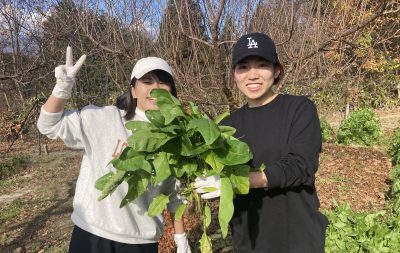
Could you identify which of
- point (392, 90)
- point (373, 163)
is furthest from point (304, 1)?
point (392, 90)

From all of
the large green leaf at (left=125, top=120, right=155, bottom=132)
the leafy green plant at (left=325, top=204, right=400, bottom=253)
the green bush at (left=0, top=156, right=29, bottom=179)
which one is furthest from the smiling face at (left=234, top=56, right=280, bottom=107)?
the green bush at (left=0, top=156, right=29, bottom=179)

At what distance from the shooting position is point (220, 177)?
5.07 feet

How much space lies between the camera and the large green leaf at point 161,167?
4.91 feet

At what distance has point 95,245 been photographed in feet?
6.71

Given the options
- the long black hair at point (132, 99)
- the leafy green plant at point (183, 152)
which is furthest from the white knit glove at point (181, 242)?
the leafy green plant at point (183, 152)

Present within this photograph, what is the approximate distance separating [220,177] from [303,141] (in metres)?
0.41

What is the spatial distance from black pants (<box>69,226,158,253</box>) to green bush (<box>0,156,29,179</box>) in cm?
912

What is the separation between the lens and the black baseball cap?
5.73ft

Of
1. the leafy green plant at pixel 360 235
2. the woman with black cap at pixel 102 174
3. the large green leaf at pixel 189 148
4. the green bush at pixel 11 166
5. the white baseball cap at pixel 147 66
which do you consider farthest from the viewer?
the green bush at pixel 11 166

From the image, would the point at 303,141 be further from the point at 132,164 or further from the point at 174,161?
the point at 132,164

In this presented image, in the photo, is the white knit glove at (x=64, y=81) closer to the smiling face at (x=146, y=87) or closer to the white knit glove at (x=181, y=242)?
the smiling face at (x=146, y=87)

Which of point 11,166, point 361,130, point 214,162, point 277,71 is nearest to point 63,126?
point 214,162

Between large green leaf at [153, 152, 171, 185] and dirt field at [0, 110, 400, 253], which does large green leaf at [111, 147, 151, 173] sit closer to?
large green leaf at [153, 152, 171, 185]

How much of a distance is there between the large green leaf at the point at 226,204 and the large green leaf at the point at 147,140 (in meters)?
0.29
